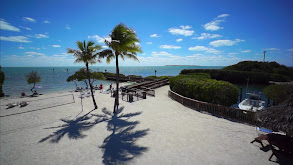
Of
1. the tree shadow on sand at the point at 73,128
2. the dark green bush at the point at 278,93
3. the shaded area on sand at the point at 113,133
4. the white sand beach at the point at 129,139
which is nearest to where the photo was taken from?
the white sand beach at the point at 129,139

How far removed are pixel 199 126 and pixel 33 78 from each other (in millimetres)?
33206

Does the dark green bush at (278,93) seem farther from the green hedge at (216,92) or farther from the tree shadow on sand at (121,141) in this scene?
the tree shadow on sand at (121,141)

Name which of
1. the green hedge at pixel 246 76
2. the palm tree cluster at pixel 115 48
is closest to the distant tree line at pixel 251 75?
the green hedge at pixel 246 76

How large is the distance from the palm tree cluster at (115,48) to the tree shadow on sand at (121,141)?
215cm

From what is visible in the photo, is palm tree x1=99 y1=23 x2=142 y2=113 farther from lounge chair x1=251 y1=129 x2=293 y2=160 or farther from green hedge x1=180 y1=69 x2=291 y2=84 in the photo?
green hedge x1=180 y1=69 x2=291 y2=84

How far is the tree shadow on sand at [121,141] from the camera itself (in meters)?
6.11

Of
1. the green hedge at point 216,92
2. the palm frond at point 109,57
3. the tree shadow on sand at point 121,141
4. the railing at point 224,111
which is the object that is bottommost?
the tree shadow on sand at point 121,141

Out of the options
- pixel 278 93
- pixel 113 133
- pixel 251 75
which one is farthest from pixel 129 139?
pixel 251 75

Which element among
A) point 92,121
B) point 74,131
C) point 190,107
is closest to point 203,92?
point 190,107

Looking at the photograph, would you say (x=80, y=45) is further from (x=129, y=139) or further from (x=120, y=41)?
(x=129, y=139)

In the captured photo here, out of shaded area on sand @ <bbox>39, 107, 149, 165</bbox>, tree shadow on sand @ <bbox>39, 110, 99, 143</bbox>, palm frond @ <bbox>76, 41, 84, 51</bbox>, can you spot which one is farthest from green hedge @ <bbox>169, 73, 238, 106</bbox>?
palm frond @ <bbox>76, 41, 84, 51</bbox>

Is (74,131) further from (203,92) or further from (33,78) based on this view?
(33,78)

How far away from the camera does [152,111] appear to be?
1208cm

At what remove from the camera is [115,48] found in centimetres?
1080
